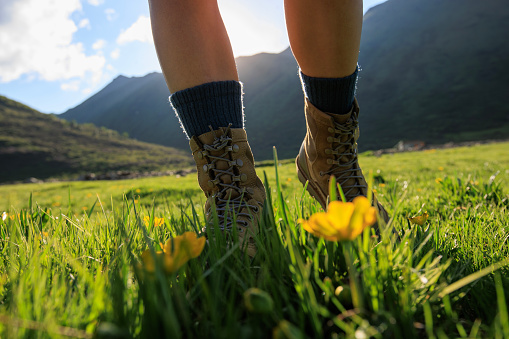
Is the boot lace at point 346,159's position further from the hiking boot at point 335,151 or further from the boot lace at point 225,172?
the boot lace at point 225,172

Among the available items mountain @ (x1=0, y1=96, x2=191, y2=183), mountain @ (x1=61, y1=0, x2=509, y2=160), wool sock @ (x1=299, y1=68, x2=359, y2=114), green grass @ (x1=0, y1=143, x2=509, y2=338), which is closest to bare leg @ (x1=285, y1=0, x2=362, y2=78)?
wool sock @ (x1=299, y1=68, x2=359, y2=114)

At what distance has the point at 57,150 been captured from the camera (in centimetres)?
5638

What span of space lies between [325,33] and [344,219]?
3.50ft

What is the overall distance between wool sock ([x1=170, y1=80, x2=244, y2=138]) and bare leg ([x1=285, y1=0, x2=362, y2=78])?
0.37 meters

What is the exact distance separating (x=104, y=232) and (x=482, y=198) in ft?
7.71

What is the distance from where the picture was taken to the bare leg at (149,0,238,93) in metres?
1.33

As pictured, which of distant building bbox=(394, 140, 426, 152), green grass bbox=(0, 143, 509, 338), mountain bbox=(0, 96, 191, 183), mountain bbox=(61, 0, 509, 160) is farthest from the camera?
mountain bbox=(61, 0, 509, 160)

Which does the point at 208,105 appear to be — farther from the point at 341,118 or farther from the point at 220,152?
the point at 341,118

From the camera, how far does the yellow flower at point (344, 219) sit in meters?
0.54

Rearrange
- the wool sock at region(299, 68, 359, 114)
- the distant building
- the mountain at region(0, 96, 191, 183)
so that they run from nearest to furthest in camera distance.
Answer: the wool sock at region(299, 68, 359, 114), the distant building, the mountain at region(0, 96, 191, 183)

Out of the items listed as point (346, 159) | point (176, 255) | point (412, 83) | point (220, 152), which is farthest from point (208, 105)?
point (412, 83)

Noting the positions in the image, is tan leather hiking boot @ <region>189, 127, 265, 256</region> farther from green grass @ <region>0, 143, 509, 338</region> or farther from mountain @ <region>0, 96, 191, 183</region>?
mountain @ <region>0, 96, 191, 183</region>

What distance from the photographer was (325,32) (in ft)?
4.44

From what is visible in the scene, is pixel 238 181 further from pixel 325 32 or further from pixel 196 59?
pixel 325 32
